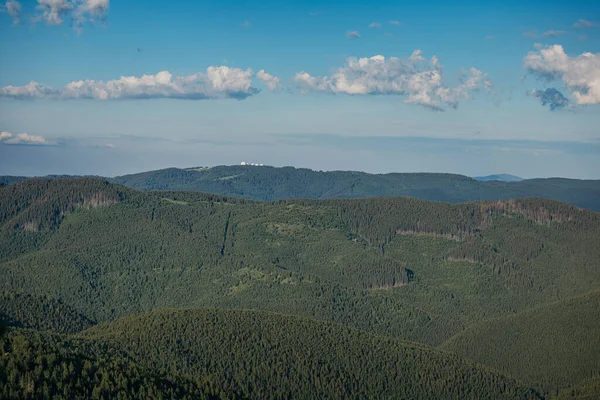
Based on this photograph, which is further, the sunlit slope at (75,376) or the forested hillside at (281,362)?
the forested hillside at (281,362)

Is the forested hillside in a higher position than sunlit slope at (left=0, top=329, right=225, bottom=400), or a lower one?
lower

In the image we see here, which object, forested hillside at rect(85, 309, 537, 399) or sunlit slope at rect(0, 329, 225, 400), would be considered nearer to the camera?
sunlit slope at rect(0, 329, 225, 400)

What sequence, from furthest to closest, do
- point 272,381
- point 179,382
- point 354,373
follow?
1. point 354,373
2. point 272,381
3. point 179,382

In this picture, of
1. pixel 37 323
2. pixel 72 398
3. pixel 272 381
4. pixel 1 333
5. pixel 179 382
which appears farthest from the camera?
pixel 37 323

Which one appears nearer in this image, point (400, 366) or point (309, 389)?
point (309, 389)

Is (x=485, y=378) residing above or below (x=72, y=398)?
below

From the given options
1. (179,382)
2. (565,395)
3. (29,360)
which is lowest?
(565,395)

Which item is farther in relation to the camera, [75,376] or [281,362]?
[281,362]

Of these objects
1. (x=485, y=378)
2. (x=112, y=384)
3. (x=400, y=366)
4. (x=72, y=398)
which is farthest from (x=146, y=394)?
(x=485, y=378)

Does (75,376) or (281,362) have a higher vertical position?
(75,376)

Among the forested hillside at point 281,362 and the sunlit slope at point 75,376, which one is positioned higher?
the sunlit slope at point 75,376

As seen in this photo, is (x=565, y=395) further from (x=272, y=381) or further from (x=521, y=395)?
(x=272, y=381)
